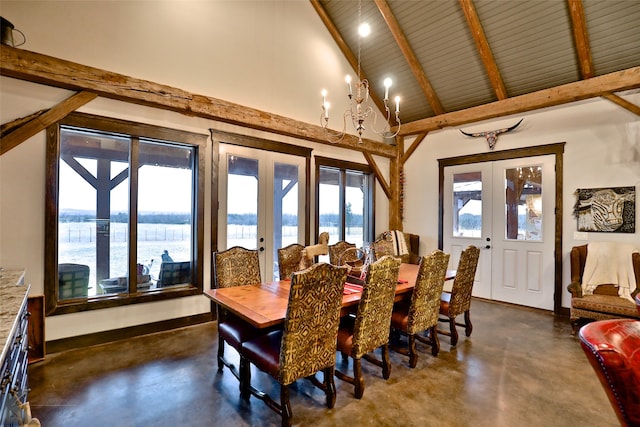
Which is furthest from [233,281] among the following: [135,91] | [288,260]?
[135,91]

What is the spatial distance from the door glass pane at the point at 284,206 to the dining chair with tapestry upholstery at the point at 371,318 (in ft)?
8.52

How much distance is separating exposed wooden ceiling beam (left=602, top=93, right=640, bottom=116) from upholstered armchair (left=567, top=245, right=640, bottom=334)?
188 centimetres

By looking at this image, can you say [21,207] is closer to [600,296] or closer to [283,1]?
[283,1]

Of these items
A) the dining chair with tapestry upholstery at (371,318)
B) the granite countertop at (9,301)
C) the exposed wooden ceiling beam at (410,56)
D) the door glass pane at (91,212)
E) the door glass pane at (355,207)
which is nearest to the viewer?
the granite countertop at (9,301)

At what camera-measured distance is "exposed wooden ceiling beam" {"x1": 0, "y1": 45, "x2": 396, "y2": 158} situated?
2.84 metres

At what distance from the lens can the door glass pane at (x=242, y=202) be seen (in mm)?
4391

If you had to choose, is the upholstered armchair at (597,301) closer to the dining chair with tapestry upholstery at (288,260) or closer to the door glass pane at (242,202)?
the dining chair with tapestry upholstery at (288,260)

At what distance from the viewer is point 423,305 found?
2.88 m

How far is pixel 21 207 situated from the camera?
297cm

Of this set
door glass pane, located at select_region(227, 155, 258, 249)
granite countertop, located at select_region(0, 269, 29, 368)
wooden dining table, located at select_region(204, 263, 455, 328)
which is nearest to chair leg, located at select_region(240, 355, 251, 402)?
wooden dining table, located at select_region(204, 263, 455, 328)

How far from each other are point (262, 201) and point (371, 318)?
2.82 m

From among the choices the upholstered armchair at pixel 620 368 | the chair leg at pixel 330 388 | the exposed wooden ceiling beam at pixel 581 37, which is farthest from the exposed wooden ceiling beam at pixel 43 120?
the exposed wooden ceiling beam at pixel 581 37

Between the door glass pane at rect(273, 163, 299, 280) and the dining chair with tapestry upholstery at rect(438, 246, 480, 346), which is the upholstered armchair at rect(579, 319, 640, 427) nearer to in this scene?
the dining chair with tapestry upholstery at rect(438, 246, 480, 346)

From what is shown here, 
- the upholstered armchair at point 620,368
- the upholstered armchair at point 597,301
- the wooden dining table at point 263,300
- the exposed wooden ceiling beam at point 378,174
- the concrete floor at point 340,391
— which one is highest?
the exposed wooden ceiling beam at point 378,174
